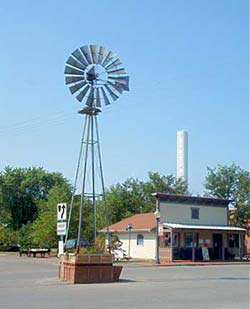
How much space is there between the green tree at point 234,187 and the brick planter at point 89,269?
1519 inches

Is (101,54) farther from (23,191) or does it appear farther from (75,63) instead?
(23,191)

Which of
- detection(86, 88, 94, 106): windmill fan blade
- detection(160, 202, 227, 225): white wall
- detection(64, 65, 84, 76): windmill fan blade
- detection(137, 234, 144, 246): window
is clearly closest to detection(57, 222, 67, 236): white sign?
detection(86, 88, 94, 106): windmill fan blade

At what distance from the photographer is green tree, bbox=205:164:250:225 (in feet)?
198

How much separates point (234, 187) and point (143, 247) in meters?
18.4

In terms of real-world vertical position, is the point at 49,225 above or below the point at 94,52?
below

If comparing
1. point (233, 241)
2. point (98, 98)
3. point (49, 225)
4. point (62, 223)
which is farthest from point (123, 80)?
point (49, 225)

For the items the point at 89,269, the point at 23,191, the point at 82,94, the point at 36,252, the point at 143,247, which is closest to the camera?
the point at 89,269

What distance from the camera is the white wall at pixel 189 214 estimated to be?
46719 mm

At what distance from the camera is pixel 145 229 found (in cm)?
4700

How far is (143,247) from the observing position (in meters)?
47.9

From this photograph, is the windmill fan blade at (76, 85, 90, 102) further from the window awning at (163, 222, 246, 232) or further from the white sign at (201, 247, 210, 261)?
the white sign at (201, 247, 210, 261)

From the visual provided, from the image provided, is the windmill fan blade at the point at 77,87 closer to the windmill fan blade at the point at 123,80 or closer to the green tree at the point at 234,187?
the windmill fan blade at the point at 123,80

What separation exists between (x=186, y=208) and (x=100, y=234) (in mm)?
8354

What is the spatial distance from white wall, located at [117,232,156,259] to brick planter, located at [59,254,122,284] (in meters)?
23.3
